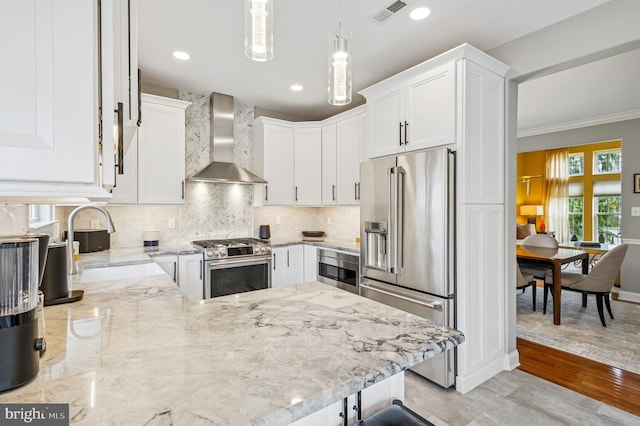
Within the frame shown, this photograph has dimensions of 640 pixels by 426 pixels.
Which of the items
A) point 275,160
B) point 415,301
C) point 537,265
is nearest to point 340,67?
point 415,301

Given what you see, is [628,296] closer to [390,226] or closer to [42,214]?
[390,226]

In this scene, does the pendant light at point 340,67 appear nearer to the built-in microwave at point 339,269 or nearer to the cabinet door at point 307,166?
the built-in microwave at point 339,269

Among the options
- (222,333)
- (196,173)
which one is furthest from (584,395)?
(196,173)

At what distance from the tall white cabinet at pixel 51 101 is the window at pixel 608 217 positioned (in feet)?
28.9

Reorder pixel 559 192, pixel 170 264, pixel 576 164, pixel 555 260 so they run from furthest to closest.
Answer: pixel 559 192, pixel 576 164, pixel 555 260, pixel 170 264

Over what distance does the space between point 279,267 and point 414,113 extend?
2.32 meters

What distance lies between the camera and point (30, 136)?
59 cm

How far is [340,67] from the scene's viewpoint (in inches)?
58.1

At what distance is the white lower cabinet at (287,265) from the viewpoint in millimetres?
3814

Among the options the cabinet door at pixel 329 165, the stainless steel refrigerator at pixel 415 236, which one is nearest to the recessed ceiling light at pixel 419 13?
the stainless steel refrigerator at pixel 415 236

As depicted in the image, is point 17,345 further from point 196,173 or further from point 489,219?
point 196,173

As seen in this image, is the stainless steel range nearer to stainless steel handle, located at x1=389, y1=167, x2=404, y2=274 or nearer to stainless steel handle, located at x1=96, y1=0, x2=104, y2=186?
stainless steel handle, located at x1=389, y1=167, x2=404, y2=274

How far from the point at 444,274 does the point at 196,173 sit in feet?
9.62

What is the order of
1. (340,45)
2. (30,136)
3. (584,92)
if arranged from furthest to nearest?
(584,92) → (340,45) → (30,136)
